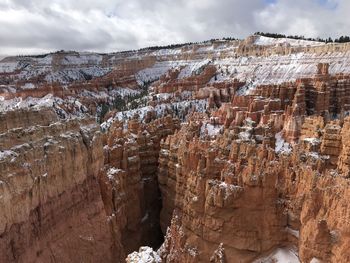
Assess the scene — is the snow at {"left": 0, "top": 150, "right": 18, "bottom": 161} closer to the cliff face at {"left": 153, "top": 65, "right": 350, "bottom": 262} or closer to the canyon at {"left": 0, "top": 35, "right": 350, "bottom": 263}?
the canyon at {"left": 0, "top": 35, "right": 350, "bottom": 263}

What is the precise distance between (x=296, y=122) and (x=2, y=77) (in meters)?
115

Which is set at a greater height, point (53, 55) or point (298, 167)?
point (53, 55)

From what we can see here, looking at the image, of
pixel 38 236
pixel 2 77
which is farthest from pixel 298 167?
pixel 2 77

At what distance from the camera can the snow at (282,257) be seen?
46.2 feet

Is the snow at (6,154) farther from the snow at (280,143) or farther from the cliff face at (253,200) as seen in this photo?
the snow at (280,143)

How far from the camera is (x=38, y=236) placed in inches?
547

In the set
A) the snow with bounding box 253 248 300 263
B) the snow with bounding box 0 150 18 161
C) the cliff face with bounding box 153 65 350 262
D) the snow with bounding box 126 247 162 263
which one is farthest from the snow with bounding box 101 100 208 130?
the snow with bounding box 126 247 162 263

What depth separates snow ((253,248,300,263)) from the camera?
14.1 metres

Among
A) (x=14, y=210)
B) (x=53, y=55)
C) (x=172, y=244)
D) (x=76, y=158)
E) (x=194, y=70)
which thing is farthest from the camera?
(x=53, y=55)

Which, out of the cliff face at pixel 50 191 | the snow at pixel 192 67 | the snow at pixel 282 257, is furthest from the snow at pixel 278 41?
the cliff face at pixel 50 191

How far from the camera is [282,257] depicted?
565 inches

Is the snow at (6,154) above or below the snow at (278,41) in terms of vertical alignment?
below

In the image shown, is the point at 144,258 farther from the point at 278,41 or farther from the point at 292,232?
the point at 278,41

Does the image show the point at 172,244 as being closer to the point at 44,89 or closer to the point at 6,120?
the point at 6,120
